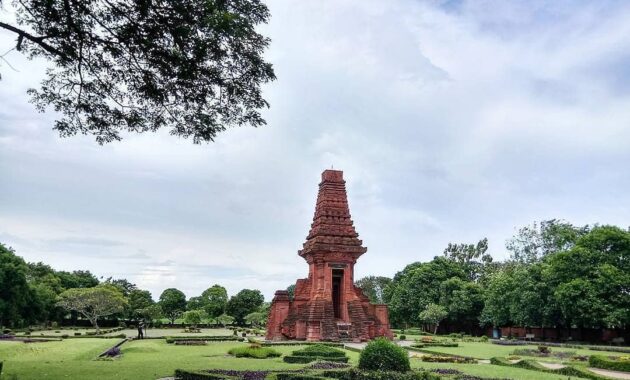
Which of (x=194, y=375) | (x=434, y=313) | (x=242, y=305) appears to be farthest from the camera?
(x=242, y=305)

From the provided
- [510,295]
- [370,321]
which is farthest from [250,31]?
[510,295]

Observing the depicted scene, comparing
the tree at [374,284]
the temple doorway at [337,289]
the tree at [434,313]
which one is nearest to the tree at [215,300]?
the tree at [374,284]

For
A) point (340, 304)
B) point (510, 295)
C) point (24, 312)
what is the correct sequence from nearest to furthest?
point (340, 304) → point (510, 295) → point (24, 312)

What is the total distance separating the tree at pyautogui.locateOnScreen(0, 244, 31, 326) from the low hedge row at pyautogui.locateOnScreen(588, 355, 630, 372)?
44.2 meters

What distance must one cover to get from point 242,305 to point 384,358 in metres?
64.7

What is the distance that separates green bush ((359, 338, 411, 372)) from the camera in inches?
513

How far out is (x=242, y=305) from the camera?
7538 cm

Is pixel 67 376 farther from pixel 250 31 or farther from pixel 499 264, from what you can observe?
pixel 499 264

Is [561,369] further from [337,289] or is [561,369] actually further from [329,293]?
[337,289]

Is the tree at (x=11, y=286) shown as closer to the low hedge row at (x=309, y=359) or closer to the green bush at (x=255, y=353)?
the green bush at (x=255, y=353)

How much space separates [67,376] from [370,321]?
78.4 feet

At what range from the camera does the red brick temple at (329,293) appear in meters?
33.3

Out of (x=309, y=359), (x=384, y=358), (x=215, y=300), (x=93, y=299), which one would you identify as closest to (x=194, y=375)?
(x=384, y=358)

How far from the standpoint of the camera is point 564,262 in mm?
36625
